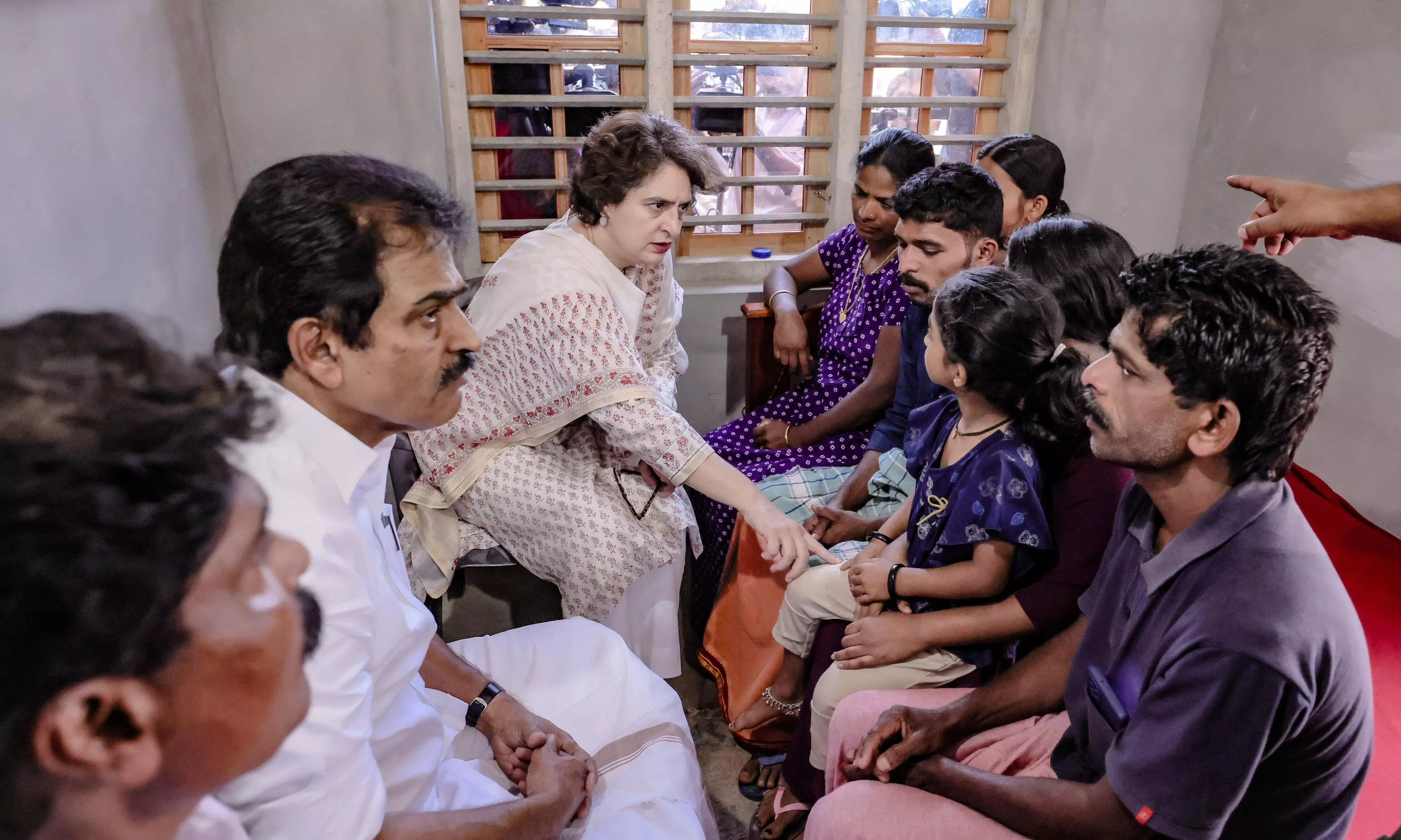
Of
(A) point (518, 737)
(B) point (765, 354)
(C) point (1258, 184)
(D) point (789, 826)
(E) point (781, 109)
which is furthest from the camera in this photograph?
(E) point (781, 109)

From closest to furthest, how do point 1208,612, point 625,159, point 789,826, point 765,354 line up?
point 1208,612
point 789,826
point 625,159
point 765,354

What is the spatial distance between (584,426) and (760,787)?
3.01 ft

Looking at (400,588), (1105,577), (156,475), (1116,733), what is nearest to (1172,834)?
(1116,733)

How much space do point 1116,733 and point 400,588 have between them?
3.12 feet

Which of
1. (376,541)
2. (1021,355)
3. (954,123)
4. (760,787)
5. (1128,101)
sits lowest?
(760,787)

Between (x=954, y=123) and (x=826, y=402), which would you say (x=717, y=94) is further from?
(x=826, y=402)

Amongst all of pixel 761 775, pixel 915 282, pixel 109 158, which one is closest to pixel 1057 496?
pixel 915 282

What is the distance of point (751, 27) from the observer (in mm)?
3223

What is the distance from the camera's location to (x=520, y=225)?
3.22 metres

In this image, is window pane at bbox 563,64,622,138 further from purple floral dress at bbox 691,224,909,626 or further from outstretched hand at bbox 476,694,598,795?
outstretched hand at bbox 476,694,598,795

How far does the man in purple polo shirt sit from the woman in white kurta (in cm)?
78

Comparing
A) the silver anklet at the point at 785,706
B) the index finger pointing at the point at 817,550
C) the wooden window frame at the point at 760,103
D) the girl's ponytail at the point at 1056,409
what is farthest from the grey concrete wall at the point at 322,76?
the girl's ponytail at the point at 1056,409

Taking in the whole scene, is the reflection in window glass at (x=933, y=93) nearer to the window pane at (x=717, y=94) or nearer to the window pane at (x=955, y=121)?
the window pane at (x=955, y=121)

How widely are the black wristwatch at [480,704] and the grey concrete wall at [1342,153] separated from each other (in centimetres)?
264
